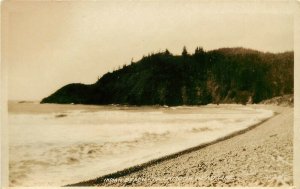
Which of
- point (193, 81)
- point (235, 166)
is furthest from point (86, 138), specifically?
point (235, 166)

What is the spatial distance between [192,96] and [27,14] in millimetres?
1369

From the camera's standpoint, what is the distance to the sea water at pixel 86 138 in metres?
2.77

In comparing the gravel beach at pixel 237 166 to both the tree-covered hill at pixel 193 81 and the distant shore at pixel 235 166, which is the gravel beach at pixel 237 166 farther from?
the tree-covered hill at pixel 193 81

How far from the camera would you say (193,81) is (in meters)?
2.93

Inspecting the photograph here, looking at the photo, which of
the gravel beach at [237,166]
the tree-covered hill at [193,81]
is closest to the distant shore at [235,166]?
the gravel beach at [237,166]

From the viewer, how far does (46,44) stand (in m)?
2.79

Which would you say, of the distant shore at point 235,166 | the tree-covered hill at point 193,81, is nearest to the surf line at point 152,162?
the distant shore at point 235,166

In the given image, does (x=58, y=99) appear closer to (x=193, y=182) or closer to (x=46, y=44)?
(x=46, y=44)

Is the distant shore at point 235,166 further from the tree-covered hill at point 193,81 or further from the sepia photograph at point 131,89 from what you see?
the tree-covered hill at point 193,81

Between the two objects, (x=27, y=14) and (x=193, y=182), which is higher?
(x=27, y=14)

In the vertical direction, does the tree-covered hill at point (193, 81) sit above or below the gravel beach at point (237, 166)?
above

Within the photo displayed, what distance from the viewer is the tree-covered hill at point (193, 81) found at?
2812mm

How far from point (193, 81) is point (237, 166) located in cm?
72

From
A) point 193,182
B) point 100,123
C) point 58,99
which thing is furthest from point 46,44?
point 193,182
